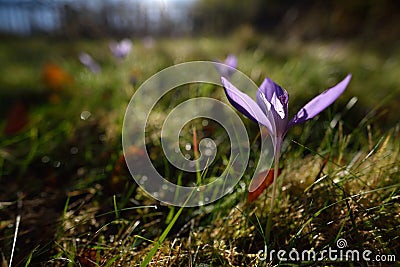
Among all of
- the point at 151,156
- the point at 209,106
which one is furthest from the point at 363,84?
the point at 151,156

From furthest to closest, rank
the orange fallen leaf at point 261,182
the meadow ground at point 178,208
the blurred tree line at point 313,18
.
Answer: the blurred tree line at point 313,18
the orange fallen leaf at point 261,182
the meadow ground at point 178,208

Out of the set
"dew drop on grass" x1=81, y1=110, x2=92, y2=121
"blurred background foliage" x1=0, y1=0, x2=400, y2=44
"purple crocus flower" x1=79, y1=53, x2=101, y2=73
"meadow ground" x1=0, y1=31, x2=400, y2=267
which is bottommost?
"meadow ground" x1=0, y1=31, x2=400, y2=267

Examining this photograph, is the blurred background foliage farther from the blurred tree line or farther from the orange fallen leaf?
the orange fallen leaf

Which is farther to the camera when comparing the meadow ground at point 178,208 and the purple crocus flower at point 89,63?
the purple crocus flower at point 89,63

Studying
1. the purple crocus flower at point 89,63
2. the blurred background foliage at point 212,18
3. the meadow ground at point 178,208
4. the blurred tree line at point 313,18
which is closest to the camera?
the meadow ground at point 178,208

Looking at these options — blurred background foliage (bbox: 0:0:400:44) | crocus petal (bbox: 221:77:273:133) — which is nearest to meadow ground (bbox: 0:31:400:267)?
crocus petal (bbox: 221:77:273:133)

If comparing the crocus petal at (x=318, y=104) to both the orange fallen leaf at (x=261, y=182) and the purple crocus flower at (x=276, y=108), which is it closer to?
the purple crocus flower at (x=276, y=108)

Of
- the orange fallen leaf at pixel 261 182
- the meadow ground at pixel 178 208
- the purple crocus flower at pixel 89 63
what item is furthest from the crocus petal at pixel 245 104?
the purple crocus flower at pixel 89 63

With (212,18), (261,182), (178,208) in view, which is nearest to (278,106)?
(261,182)
